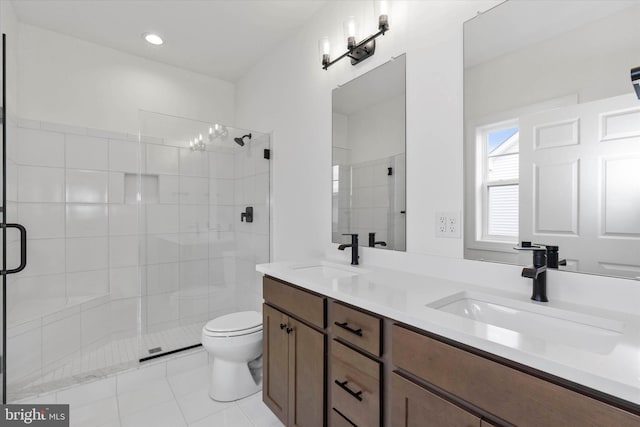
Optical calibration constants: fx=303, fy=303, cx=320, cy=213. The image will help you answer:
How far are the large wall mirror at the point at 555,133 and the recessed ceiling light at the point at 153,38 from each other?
2.30 metres

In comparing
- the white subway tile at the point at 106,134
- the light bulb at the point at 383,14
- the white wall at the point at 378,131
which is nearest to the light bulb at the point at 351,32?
the light bulb at the point at 383,14

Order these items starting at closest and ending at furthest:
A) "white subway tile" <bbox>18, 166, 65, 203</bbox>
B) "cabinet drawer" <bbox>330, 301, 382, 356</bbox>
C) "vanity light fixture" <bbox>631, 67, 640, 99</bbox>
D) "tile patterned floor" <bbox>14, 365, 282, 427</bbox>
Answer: "vanity light fixture" <bbox>631, 67, 640, 99</bbox> < "cabinet drawer" <bbox>330, 301, 382, 356</bbox> < "tile patterned floor" <bbox>14, 365, 282, 427</bbox> < "white subway tile" <bbox>18, 166, 65, 203</bbox>

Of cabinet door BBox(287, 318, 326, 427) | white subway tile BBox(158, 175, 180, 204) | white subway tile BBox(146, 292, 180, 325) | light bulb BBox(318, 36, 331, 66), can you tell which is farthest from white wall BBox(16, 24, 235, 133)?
cabinet door BBox(287, 318, 326, 427)

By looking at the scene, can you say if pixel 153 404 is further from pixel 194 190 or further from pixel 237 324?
pixel 194 190

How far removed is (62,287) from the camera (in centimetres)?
239

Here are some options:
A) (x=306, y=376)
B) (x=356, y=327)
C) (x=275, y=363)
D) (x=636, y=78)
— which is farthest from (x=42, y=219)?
(x=636, y=78)

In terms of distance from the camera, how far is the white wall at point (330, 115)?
136 cm

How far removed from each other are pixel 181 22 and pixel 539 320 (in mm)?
2742

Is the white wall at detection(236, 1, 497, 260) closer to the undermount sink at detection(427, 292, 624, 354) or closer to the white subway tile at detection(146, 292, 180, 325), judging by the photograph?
the undermount sink at detection(427, 292, 624, 354)

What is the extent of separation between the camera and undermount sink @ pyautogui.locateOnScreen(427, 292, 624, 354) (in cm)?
80

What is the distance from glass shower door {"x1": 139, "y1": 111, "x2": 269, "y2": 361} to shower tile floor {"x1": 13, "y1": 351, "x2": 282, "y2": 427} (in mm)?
235

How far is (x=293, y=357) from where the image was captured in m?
1.40

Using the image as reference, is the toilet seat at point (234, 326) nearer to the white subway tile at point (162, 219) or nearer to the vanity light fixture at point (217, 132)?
the white subway tile at point (162, 219)

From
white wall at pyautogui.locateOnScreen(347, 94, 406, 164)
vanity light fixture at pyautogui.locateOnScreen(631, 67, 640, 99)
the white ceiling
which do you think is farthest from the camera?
the white ceiling
